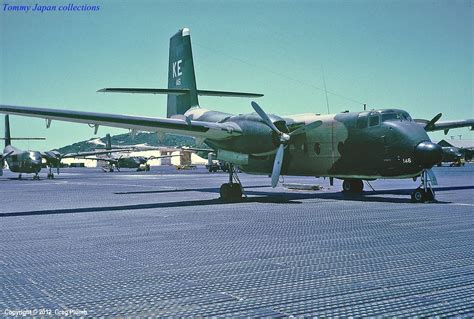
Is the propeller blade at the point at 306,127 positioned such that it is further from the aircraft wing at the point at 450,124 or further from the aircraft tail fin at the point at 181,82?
the aircraft tail fin at the point at 181,82

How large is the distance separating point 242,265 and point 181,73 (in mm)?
18264

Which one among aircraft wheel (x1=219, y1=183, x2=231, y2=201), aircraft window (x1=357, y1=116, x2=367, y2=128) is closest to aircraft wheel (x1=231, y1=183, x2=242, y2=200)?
aircraft wheel (x1=219, y1=183, x2=231, y2=201)

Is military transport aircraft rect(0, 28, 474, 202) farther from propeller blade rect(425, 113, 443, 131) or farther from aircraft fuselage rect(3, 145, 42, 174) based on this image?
aircraft fuselage rect(3, 145, 42, 174)

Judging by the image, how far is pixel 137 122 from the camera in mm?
16250

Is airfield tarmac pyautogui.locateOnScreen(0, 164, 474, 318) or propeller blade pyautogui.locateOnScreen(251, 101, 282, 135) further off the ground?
propeller blade pyautogui.locateOnScreen(251, 101, 282, 135)

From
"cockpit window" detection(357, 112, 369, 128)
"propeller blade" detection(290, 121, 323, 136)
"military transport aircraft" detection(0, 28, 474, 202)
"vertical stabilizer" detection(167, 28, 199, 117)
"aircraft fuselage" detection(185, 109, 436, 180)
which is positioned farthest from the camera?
"vertical stabilizer" detection(167, 28, 199, 117)

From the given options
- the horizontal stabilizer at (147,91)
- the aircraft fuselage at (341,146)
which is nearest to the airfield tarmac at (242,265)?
the aircraft fuselage at (341,146)

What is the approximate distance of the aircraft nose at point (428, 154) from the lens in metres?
14.8

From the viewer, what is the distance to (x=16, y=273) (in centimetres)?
621

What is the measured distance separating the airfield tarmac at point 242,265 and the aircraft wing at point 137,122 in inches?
149

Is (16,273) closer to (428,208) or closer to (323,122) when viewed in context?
(428,208)

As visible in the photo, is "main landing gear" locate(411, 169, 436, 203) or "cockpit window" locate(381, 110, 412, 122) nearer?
"main landing gear" locate(411, 169, 436, 203)

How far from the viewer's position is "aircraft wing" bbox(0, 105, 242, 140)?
575 inches

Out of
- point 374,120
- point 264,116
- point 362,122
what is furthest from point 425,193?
point 264,116
